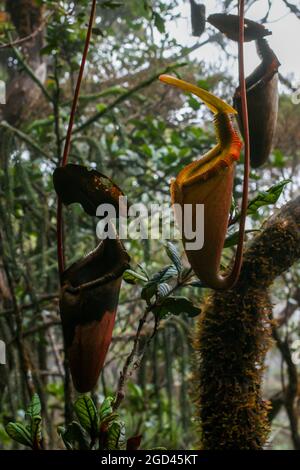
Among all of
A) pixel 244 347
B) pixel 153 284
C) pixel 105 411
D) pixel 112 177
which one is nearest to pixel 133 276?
pixel 153 284

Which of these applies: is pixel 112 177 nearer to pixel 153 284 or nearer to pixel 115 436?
pixel 153 284

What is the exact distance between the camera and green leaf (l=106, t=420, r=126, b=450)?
692mm

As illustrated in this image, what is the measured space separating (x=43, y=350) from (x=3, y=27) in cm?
147

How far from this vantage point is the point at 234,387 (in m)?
1.02

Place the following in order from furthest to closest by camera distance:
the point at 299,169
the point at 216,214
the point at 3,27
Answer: the point at 299,169 → the point at 3,27 → the point at 216,214

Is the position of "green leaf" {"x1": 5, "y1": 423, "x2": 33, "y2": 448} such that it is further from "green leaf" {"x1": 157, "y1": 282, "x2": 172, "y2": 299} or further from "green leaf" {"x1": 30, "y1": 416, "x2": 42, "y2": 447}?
"green leaf" {"x1": 157, "y1": 282, "x2": 172, "y2": 299}

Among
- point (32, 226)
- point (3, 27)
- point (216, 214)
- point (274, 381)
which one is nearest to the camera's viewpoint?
point (216, 214)

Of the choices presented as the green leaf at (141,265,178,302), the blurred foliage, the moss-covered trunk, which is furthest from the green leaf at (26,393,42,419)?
the moss-covered trunk

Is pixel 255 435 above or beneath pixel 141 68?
beneath

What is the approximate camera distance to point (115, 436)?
695 mm

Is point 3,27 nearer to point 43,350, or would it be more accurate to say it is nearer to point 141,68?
point 141,68

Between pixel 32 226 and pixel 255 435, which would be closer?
pixel 255 435

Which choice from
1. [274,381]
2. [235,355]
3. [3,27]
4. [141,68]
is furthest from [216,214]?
[274,381]

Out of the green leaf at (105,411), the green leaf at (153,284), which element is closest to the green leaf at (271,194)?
the green leaf at (153,284)
